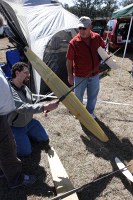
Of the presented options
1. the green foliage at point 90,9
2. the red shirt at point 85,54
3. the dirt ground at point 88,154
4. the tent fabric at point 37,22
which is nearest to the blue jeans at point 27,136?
the dirt ground at point 88,154

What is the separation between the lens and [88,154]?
4.37 metres

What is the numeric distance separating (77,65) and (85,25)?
0.69 meters

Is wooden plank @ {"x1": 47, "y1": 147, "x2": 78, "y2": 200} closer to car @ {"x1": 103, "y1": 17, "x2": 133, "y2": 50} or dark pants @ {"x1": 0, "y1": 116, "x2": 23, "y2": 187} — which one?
dark pants @ {"x1": 0, "y1": 116, "x2": 23, "y2": 187}

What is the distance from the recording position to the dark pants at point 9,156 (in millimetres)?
3030

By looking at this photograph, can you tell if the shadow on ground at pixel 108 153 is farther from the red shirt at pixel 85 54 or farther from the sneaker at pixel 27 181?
the red shirt at pixel 85 54

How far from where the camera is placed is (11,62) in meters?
7.29

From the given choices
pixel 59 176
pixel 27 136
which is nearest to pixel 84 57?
pixel 27 136

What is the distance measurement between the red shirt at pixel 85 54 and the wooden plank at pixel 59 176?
148 cm

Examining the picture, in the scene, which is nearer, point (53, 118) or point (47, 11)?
point (53, 118)

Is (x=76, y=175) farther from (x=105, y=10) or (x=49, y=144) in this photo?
(x=105, y=10)

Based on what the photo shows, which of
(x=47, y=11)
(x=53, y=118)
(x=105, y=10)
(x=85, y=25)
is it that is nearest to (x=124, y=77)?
(x=47, y=11)

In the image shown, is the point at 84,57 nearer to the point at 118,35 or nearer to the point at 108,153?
the point at 108,153

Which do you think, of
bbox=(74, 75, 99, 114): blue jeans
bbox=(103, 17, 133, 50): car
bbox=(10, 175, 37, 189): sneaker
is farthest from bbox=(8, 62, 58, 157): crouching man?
bbox=(103, 17, 133, 50): car

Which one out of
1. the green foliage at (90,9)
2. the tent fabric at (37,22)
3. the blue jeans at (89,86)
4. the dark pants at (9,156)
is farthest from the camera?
the green foliage at (90,9)
